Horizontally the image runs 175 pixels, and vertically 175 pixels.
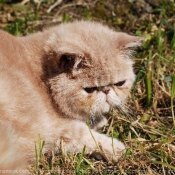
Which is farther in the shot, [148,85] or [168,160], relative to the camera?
[148,85]

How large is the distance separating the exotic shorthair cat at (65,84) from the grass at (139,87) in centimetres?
13

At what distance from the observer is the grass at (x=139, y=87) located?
2.85 meters

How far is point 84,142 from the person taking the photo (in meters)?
2.96

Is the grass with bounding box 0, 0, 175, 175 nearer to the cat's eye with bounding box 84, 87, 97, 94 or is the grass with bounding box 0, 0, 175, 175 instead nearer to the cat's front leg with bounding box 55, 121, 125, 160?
the cat's front leg with bounding box 55, 121, 125, 160

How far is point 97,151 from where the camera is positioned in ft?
9.66

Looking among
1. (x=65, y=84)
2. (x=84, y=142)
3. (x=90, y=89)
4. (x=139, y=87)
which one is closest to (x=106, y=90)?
(x=90, y=89)

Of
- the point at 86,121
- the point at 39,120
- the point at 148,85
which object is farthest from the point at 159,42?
the point at 39,120

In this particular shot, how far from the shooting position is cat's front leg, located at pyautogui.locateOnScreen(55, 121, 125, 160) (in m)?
2.94

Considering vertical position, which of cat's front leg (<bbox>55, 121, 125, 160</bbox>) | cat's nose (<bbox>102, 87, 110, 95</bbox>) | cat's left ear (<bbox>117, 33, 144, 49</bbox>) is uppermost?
cat's left ear (<bbox>117, 33, 144, 49</bbox>)

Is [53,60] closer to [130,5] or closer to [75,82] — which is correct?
[75,82]

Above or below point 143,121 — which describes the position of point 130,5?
above

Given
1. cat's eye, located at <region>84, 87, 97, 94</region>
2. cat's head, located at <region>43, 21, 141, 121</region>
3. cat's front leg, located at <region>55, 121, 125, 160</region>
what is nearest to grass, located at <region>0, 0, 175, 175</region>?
cat's front leg, located at <region>55, 121, 125, 160</region>

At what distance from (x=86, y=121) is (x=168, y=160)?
64cm

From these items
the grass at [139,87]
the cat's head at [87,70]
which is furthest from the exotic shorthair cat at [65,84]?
the grass at [139,87]
